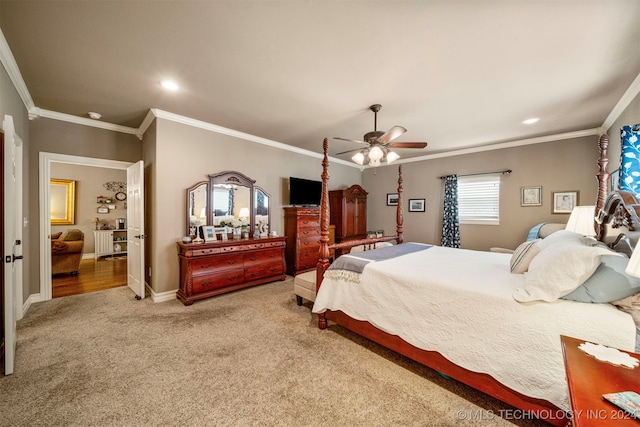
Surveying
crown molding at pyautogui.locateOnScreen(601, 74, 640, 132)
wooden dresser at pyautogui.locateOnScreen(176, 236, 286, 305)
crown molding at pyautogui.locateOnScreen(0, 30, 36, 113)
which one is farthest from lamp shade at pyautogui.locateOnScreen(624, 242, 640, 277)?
crown molding at pyautogui.locateOnScreen(0, 30, 36, 113)

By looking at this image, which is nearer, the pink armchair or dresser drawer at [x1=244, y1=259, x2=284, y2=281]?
dresser drawer at [x1=244, y1=259, x2=284, y2=281]

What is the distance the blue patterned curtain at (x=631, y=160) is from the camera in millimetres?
2373

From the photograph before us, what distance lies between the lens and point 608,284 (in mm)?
1342

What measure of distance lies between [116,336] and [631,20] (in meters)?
4.96

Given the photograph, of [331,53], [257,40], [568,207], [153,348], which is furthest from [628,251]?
[153,348]

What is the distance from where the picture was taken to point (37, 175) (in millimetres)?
3223

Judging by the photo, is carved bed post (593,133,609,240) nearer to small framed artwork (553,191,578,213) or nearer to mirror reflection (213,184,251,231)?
small framed artwork (553,191,578,213)

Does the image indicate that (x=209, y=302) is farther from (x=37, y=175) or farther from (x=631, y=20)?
(x=631, y=20)

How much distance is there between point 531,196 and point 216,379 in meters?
5.45

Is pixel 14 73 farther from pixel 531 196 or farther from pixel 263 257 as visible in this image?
pixel 531 196

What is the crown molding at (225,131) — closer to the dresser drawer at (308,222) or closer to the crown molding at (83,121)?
the crown molding at (83,121)

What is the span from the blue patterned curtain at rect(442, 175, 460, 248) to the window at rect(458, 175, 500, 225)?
155 mm

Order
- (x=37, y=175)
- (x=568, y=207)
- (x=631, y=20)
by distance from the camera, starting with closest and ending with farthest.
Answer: (x=631, y=20), (x=37, y=175), (x=568, y=207)

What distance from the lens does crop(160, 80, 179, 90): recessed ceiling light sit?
2509 mm
